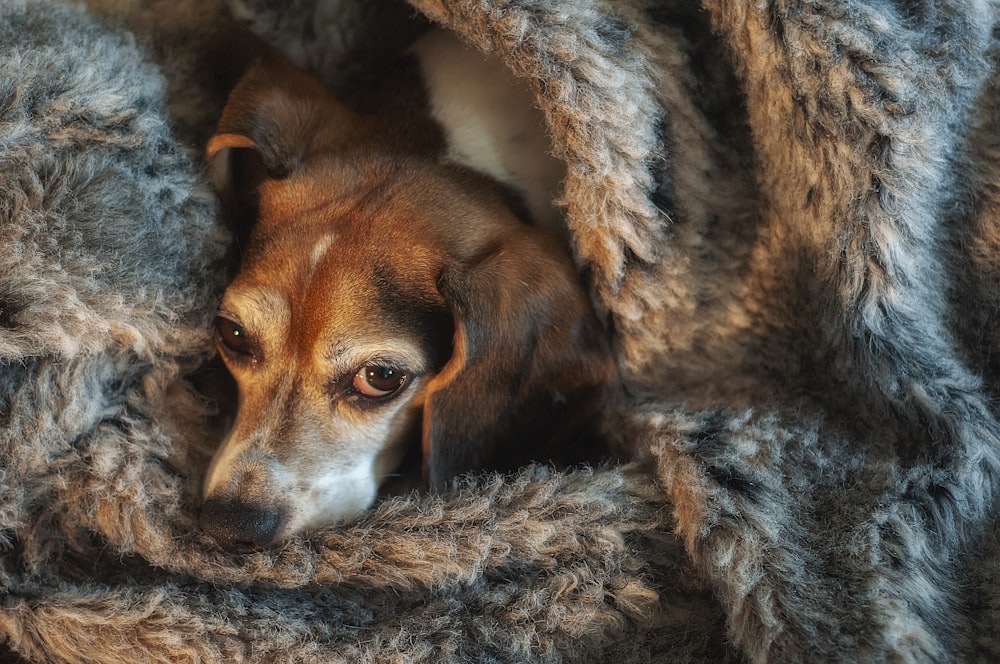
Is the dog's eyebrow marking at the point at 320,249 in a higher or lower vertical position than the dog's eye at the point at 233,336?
→ higher

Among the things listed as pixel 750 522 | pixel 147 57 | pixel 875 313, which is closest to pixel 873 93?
pixel 875 313

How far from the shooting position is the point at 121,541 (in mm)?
885

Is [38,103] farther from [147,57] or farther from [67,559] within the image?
[67,559]

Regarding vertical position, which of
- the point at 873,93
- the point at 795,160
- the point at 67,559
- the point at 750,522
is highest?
the point at 873,93

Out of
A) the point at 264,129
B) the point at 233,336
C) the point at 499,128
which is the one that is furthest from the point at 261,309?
the point at 499,128

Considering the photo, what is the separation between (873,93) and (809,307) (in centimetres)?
24

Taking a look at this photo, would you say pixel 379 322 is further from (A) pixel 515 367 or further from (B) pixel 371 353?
(A) pixel 515 367

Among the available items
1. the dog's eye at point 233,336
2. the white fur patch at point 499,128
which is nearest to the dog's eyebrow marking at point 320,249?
the dog's eye at point 233,336

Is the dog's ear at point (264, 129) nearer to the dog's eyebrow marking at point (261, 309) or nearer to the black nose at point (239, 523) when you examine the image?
the dog's eyebrow marking at point (261, 309)

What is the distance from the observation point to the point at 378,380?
40.2 inches

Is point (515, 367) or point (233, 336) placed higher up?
point (515, 367)

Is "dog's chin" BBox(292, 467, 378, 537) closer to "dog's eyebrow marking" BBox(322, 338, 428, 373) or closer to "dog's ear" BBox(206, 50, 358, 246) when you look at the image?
"dog's eyebrow marking" BBox(322, 338, 428, 373)

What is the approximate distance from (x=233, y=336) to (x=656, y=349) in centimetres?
52

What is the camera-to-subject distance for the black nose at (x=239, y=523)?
899 mm
